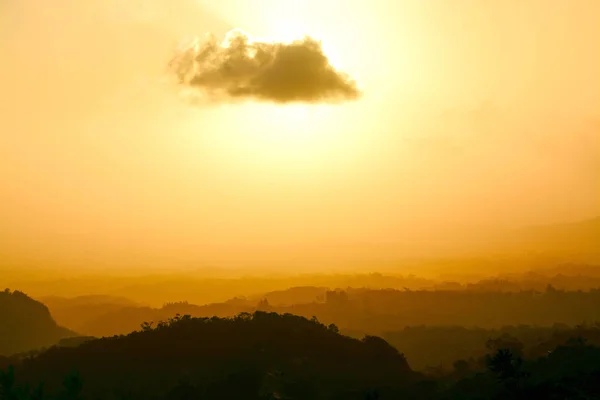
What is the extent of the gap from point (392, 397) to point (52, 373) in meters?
87.1

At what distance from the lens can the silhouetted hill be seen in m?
130

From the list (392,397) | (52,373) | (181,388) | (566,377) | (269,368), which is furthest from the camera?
(52,373)

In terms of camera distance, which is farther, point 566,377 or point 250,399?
point 250,399

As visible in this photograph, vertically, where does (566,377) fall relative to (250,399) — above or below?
above

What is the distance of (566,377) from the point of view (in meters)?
96.0

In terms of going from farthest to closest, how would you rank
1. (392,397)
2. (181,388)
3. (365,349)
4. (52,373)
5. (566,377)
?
(365,349), (52,373), (181,388), (392,397), (566,377)

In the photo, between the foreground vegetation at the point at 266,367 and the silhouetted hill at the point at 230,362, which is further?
the silhouetted hill at the point at 230,362

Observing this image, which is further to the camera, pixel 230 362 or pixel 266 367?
pixel 230 362

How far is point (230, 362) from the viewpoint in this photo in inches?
5822

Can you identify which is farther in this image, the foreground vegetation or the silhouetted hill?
the silhouetted hill

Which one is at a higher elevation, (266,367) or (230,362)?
(230,362)

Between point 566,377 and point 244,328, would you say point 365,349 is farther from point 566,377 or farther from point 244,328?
point 566,377

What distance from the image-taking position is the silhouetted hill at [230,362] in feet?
427

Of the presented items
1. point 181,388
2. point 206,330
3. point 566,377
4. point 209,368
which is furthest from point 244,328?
Answer: point 566,377
